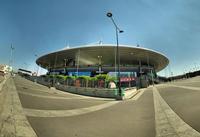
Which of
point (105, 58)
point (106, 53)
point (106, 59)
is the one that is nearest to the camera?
point (106, 53)

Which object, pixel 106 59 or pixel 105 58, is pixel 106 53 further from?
pixel 106 59

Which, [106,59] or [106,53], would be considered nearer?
[106,53]

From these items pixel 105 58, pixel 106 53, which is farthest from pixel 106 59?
pixel 106 53

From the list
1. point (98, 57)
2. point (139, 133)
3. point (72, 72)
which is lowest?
point (139, 133)

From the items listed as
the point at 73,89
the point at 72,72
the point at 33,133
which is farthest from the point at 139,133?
the point at 72,72

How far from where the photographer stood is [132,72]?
8162 centimetres

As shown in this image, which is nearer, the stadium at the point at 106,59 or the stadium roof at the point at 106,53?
the stadium roof at the point at 106,53

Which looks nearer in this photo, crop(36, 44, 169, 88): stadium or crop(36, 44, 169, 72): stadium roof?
crop(36, 44, 169, 72): stadium roof

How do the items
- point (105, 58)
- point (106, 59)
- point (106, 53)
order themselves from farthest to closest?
1. point (106, 59)
2. point (105, 58)
3. point (106, 53)

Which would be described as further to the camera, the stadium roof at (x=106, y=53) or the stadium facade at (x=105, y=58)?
the stadium facade at (x=105, y=58)

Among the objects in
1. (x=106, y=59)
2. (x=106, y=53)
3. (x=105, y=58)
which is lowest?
(x=106, y=59)

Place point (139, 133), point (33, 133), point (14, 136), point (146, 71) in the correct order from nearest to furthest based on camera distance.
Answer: point (14, 136) < point (33, 133) < point (139, 133) < point (146, 71)

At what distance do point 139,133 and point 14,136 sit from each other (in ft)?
12.8

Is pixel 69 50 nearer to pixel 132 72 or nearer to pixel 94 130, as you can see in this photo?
pixel 132 72
